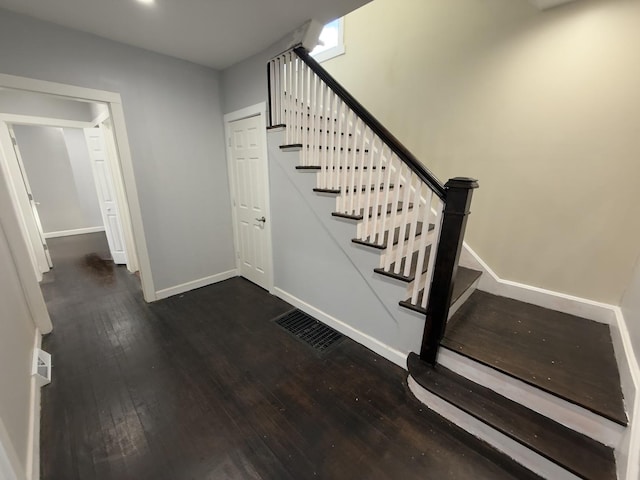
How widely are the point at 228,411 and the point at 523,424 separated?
5.61ft

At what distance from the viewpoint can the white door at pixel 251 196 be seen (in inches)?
111

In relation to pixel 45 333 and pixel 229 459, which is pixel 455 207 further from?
pixel 45 333

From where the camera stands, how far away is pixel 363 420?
60.9 inches

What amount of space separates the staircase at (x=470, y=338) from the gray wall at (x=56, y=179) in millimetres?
6583

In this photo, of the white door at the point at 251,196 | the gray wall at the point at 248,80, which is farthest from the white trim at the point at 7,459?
the gray wall at the point at 248,80

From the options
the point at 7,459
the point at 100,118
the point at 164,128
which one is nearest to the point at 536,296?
the point at 7,459

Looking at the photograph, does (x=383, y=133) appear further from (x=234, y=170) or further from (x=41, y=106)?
(x=41, y=106)

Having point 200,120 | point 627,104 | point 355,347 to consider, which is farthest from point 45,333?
point 627,104

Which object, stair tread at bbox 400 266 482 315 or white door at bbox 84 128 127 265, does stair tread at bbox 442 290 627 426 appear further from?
white door at bbox 84 128 127 265

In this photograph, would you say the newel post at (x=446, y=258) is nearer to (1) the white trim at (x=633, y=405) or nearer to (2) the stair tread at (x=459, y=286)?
(2) the stair tread at (x=459, y=286)

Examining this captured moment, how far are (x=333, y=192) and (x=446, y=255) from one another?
3.34ft

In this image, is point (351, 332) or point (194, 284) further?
point (194, 284)

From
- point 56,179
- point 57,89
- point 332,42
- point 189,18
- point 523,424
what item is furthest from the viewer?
point 56,179

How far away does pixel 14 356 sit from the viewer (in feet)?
4.83
